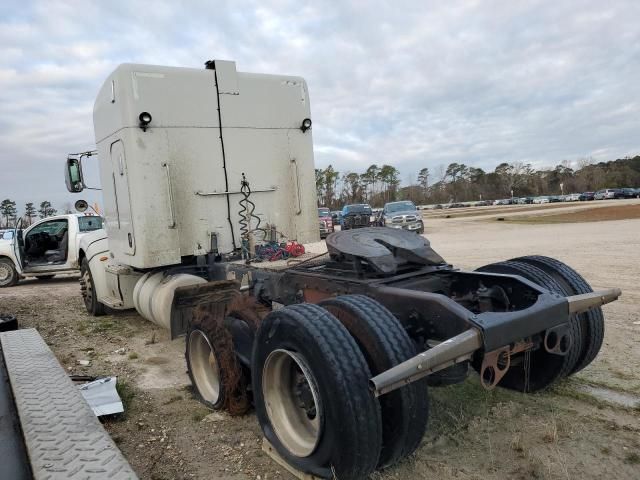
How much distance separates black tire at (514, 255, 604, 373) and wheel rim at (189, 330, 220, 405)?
2.95 m

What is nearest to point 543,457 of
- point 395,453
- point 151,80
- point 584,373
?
point 395,453

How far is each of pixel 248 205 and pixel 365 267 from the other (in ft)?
9.43

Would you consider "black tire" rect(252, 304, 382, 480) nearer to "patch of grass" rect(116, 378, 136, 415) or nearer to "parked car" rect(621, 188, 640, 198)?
"patch of grass" rect(116, 378, 136, 415)

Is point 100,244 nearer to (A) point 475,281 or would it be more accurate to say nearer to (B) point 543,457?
(A) point 475,281

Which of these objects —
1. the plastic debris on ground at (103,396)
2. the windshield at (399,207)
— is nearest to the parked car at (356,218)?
the windshield at (399,207)

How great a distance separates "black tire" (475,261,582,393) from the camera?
3764mm

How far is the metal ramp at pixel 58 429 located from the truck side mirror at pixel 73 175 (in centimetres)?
424

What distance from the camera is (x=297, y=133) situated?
6.58 metres

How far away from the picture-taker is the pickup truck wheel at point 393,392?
2.67 m

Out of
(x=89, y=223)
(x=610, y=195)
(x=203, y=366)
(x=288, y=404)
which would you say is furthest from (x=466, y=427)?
(x=610, y=195)

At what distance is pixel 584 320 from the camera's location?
3.90 metres

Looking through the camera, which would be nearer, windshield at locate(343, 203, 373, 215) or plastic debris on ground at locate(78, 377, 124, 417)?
plastic debris on ground at locate(78, 377, 124, 417)

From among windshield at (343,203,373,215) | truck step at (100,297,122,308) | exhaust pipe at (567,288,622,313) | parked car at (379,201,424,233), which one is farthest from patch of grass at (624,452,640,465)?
windshield at (343,203,373,215)

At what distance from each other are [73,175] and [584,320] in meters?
6.76
